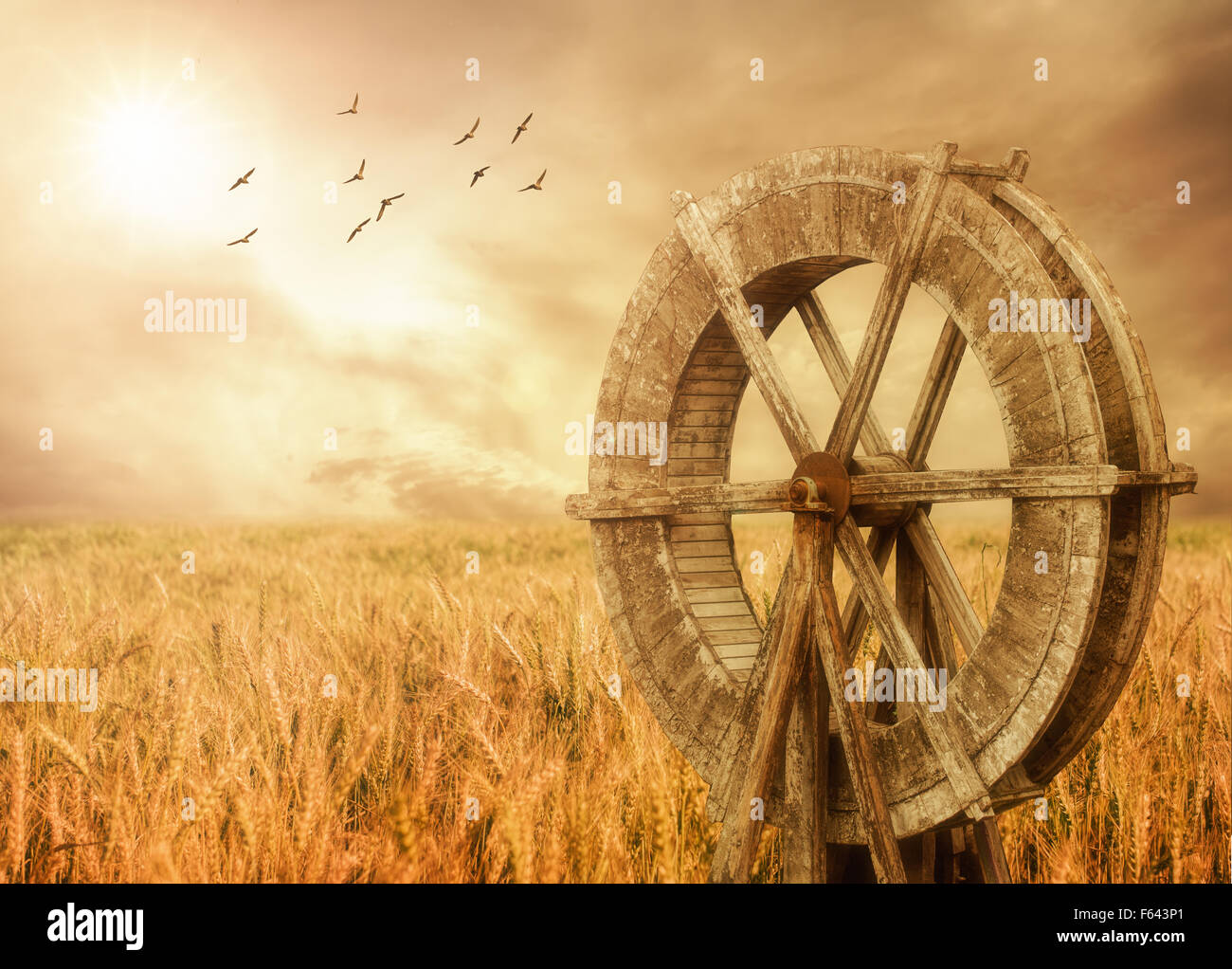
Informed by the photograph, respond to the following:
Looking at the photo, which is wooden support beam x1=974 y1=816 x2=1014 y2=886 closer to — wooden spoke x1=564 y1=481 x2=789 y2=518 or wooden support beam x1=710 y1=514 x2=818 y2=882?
wooden support beam x1=710 y1=514 x2=818 y2=882

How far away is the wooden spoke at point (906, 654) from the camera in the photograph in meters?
3.42

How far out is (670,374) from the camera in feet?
15.0

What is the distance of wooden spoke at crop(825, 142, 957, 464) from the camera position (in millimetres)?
3568

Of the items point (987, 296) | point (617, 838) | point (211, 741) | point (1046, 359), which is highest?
point (987, 296)

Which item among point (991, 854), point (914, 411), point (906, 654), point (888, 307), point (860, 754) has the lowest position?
point (991, 854)

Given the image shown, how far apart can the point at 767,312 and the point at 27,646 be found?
4503mm

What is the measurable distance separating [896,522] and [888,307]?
2.71 ft

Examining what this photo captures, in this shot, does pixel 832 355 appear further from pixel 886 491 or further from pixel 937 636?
pixel 937 636

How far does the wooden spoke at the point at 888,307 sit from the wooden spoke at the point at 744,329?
0.47 ft

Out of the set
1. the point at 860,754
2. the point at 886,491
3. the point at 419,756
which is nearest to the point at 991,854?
the point at 860,754

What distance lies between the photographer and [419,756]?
475 centimetres

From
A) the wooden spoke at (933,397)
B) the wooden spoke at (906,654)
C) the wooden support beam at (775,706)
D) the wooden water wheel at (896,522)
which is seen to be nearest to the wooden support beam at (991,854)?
the wooden water wheel at (896,522)
